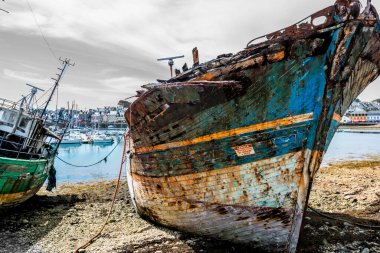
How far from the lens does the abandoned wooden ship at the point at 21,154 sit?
873 centimetres

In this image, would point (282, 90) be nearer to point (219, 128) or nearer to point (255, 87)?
point (255, 87)

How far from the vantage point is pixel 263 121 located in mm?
5199

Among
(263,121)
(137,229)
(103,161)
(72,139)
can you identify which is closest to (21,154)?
(137,229)

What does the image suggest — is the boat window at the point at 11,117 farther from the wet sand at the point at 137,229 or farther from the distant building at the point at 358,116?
the distant building at the point at 358,116

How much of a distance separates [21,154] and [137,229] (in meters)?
6.31

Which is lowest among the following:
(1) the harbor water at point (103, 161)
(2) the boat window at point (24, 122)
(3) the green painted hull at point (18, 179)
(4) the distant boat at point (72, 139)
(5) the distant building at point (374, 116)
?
(3) the green painted hull at point (18, 179)

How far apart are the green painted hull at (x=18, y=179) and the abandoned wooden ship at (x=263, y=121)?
5.30 meters

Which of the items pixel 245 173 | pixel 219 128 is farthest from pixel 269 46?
pixel 245 173

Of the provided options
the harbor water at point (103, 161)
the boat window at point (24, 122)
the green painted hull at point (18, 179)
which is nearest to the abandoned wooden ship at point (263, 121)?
the green painted hull at point (18, 179)

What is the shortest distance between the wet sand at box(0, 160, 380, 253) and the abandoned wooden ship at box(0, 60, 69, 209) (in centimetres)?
81

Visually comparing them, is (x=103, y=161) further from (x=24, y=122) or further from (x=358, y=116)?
(x=358, y=116)

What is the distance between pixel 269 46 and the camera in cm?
493

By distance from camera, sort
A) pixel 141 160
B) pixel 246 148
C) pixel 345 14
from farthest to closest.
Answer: pixel 141 160, pixel 246 148, pixel 345 14

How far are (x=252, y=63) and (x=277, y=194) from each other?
7.79 ft
